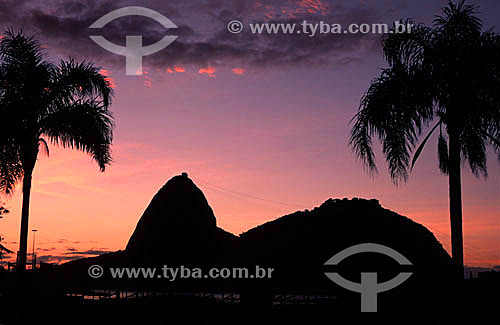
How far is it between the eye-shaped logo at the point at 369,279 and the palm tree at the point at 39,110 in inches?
370

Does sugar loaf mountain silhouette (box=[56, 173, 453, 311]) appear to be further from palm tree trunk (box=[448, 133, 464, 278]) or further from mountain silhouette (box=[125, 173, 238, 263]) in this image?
mountain silhouette (box=[125, 173, 238, 263])

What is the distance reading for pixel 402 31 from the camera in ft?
51.8

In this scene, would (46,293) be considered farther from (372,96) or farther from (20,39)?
(372,96)

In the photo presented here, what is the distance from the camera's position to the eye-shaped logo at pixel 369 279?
59.3 feet

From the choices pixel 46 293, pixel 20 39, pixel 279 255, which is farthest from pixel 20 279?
pixel 279 255

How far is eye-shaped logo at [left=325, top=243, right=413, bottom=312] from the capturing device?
59.3 ft

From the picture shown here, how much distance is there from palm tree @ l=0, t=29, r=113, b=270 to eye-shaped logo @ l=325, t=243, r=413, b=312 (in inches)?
370

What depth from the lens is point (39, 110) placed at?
60.2 feet

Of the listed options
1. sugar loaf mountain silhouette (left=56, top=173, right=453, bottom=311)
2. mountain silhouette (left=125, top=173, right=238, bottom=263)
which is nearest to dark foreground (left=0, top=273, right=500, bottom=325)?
sugar loaf mountain silhouette (left=56, top=173, right=453, bottom=311)

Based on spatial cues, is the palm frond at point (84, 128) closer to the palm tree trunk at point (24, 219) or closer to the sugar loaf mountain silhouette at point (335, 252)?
the palm tree trunk at point (24, 219)

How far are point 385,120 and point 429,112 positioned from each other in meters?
1.24

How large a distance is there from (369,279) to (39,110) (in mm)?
12687

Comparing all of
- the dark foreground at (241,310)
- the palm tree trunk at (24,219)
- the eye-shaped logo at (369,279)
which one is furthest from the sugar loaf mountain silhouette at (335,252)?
the palm tree trunk at (24,219)

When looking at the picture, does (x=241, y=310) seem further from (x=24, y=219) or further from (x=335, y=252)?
(x=24, y=219)
